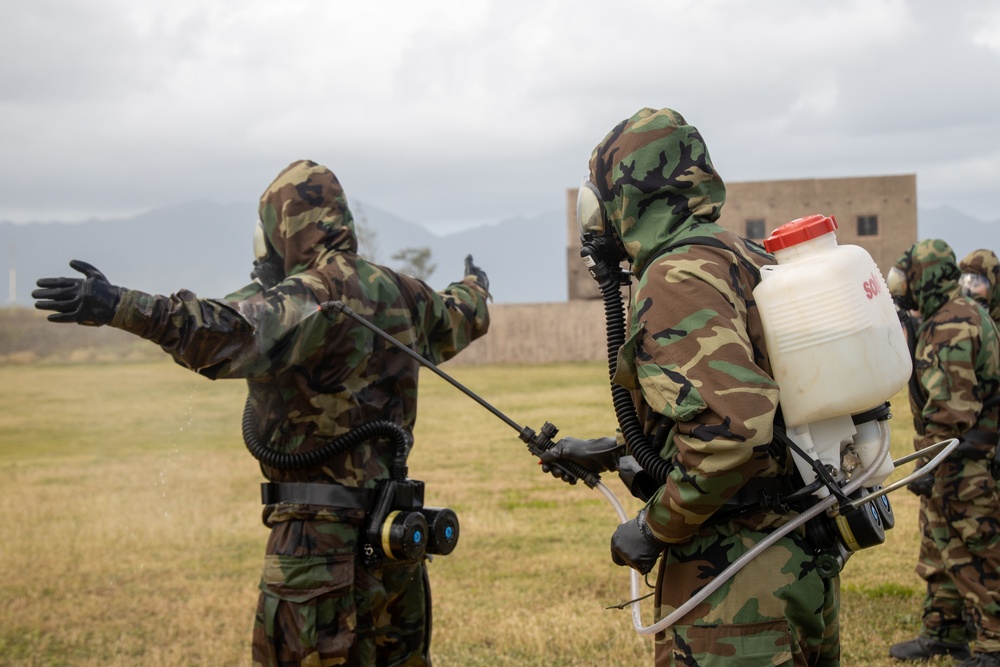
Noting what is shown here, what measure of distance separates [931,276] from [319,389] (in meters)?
3.78

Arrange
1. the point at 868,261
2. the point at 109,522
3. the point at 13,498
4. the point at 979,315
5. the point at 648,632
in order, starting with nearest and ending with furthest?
the point at 868,261
the point at 648,632
the point at 979,315
the point at 109,522
the point at 13,498

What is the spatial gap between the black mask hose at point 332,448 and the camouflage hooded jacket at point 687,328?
1464 millimetres

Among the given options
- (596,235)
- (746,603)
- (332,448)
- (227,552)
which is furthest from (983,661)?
(227,552)

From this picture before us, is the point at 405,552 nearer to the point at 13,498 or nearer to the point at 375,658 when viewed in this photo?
the point at 375,658

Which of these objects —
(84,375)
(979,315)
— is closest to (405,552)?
(979,315)

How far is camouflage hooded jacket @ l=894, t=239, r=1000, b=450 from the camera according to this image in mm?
5820

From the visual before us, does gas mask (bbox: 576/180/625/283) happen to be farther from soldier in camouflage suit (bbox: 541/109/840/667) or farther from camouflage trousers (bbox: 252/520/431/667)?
camouflage trousers (bbox: 252/520/431/667)

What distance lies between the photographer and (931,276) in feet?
20.2

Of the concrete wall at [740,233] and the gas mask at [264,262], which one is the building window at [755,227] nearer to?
the concrete wall at [740,233]

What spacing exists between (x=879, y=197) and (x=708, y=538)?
107 feet

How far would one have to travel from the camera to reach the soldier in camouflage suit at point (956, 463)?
5840 mm

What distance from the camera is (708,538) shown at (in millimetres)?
2994

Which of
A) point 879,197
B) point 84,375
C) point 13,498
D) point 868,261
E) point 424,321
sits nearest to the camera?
point 868,261

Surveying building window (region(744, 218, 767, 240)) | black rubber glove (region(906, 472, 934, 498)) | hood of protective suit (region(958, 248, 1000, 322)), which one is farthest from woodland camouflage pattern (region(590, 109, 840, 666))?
building window (region(744, 218, 767, 240))
